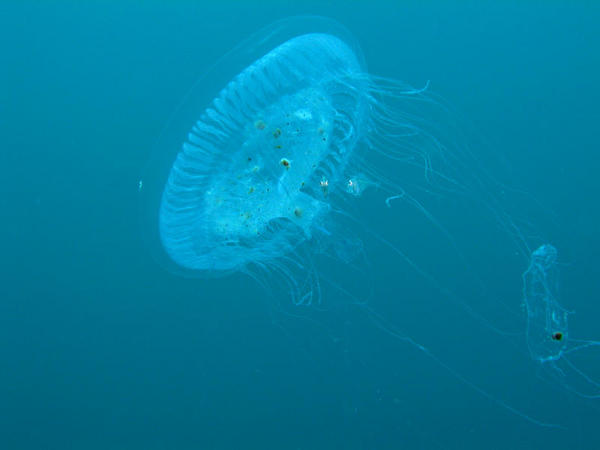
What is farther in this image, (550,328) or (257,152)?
(550,328)

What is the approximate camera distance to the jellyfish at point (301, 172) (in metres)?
3.35

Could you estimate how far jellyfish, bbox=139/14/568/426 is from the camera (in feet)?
11.0

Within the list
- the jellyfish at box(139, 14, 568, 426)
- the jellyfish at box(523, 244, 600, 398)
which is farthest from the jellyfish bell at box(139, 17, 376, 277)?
the jellyfish at box(523, 244, 600, 398)

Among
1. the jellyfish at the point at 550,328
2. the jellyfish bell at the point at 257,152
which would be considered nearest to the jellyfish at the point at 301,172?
the jellyfish bell at the point at 257,152

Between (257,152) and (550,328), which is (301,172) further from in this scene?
(550,328)

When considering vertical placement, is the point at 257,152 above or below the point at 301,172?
below

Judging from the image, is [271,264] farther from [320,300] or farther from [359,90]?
[359,90]

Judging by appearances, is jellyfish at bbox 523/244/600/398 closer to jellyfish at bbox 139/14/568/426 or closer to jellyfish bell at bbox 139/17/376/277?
jellyfish at bbox 139/14/568/426

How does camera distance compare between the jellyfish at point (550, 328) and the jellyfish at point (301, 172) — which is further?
the jellyfish at point (550, 328)

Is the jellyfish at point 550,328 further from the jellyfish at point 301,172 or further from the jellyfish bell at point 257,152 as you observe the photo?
the jellyfish bell at point 257,152

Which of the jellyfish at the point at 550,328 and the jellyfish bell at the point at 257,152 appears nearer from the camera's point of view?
the jellyfish bell at the point at 257,152

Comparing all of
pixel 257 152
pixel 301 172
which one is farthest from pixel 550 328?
pixel 257 152

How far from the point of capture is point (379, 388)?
155 inches

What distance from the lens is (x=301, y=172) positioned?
12.4 ft
